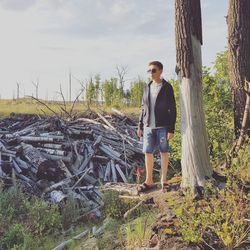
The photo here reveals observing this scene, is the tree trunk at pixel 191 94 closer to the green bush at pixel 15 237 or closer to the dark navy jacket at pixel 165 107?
the dark navy jacket at pixel 165 107

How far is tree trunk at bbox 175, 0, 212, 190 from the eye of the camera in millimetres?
7188

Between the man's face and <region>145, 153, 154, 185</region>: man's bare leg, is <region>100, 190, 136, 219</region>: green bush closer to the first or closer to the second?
<region>145, 153, 154, 185</region>: man's bare leg

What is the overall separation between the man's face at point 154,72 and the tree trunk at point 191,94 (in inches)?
13.4

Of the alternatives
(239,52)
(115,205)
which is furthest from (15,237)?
(239,52)

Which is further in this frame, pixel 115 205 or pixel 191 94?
pixel 115 205

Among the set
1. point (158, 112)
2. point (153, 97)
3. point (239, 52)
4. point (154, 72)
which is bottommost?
point (158, 112)

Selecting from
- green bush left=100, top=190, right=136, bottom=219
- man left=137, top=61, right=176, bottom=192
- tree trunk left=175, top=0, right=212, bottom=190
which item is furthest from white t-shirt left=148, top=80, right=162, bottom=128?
green bush left=100, top=190, right=136, bottom=219

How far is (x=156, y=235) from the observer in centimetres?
633

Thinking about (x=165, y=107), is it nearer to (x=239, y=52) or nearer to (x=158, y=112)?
(x=158, y=112)

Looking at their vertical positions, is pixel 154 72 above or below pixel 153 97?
above

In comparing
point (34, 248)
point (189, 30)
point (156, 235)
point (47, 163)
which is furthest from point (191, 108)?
point (47, 163)

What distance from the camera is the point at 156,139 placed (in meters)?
7.78

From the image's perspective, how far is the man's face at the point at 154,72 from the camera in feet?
24.7

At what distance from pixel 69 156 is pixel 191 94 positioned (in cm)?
542
